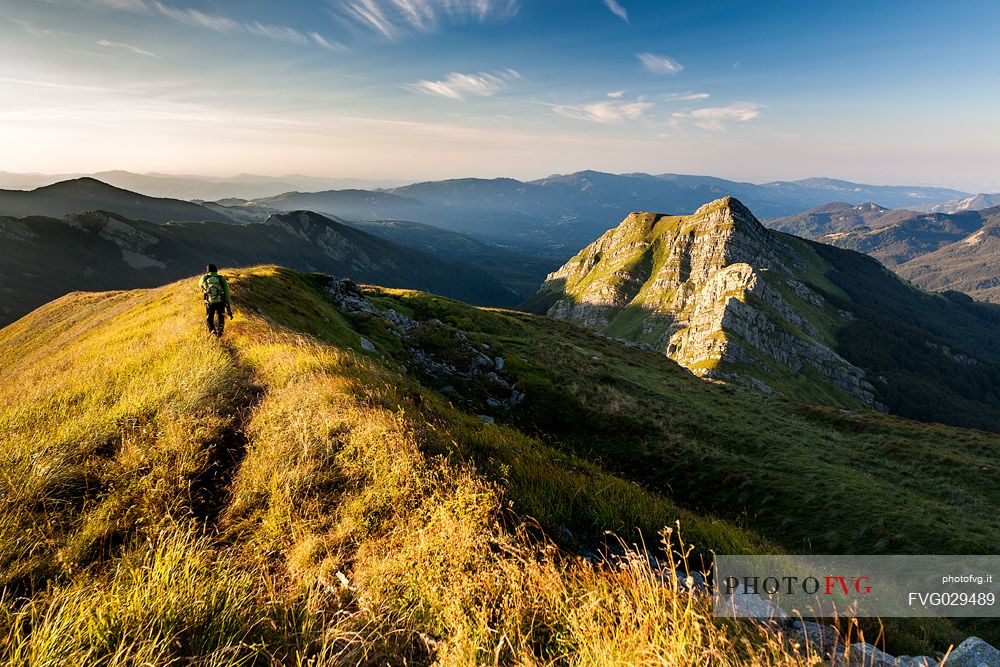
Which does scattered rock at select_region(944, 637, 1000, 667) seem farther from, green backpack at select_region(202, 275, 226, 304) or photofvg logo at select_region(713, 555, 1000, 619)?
green backpack at select_region(202, 275, 226, 304)

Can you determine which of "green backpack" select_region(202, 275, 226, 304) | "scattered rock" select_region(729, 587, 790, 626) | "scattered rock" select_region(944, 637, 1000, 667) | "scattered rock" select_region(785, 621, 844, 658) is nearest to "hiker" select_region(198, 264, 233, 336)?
"green backpack" select_region(202, 275, 226, 304)

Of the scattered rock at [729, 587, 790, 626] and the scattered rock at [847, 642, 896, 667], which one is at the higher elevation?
the scattered rock at [729, 587, 790, 626]

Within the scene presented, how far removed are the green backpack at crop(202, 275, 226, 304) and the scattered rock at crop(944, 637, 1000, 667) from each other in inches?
734

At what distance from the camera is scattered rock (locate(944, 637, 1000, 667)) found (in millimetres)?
4785

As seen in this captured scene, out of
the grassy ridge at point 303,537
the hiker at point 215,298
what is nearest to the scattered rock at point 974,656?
the grassy ridge at point 303,537

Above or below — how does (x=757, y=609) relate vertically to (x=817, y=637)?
above

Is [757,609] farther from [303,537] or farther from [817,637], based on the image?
[303,537]

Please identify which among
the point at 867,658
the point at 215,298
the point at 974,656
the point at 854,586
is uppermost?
the point at 215,298

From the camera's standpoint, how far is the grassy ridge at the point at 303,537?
3332mm

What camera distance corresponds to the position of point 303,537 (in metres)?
5.12

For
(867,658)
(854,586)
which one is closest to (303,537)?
(867,658)

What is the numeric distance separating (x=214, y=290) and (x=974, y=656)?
62.0 feet

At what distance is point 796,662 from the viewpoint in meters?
3.10

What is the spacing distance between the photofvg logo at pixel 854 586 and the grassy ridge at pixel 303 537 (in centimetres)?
57
